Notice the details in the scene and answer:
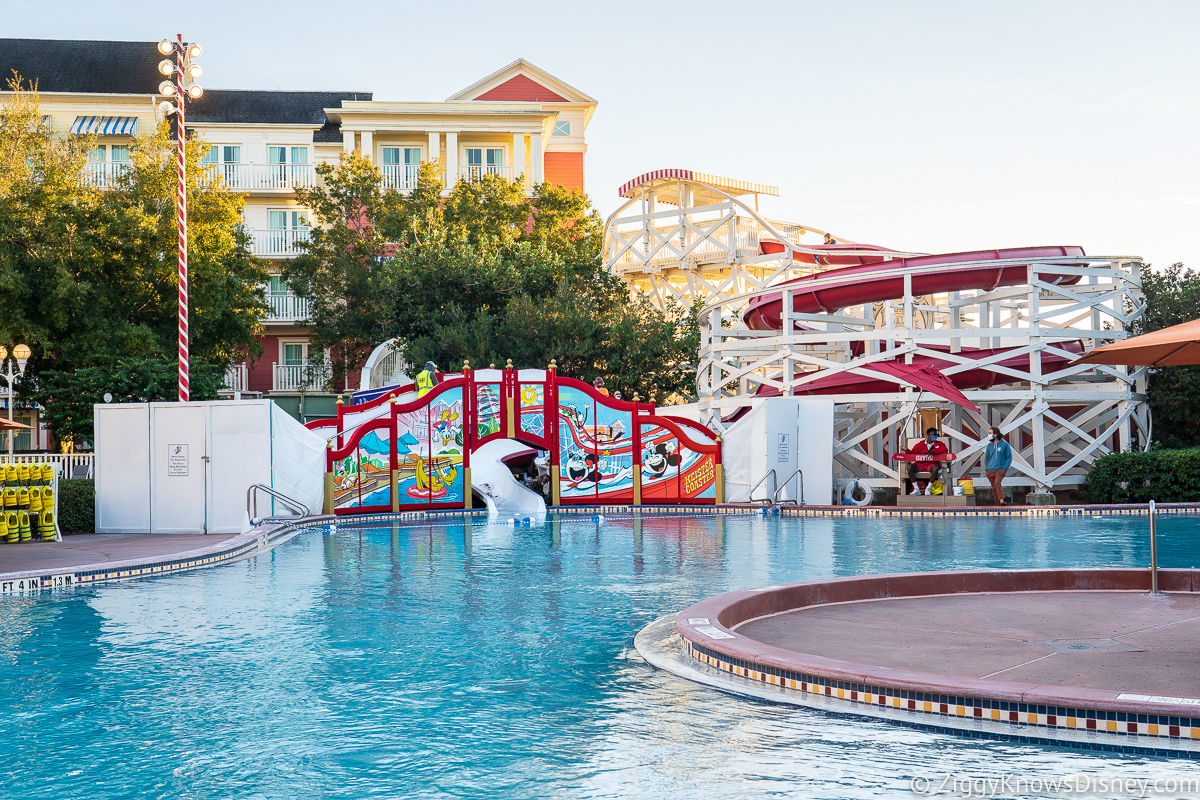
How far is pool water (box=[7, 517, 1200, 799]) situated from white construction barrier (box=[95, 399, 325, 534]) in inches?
185

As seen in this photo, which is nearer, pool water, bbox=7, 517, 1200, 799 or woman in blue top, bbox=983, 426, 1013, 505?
pool water, bbox=7, 517, 1200, 799

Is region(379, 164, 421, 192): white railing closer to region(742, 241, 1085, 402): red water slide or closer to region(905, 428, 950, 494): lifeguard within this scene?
region(742, 241, 1085, 402): red water slide

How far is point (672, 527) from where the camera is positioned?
1858cm

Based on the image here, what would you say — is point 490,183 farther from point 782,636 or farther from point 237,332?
point 782,636

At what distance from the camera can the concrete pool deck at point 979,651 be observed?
5.47 m

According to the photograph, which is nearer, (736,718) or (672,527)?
(736,718)

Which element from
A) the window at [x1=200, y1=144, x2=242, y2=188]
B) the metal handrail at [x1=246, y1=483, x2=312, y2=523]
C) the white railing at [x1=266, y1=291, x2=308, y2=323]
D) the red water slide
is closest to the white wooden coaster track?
the red water slide

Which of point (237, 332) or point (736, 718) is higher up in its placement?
point (237, 332)

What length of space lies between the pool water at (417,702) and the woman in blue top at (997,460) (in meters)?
8.75

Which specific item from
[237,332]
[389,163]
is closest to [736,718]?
[237,332]

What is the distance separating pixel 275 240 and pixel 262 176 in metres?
2.30

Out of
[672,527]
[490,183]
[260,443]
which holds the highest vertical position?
[490,183]

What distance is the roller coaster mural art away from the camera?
2064 centimetres

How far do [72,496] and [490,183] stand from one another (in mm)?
21098
